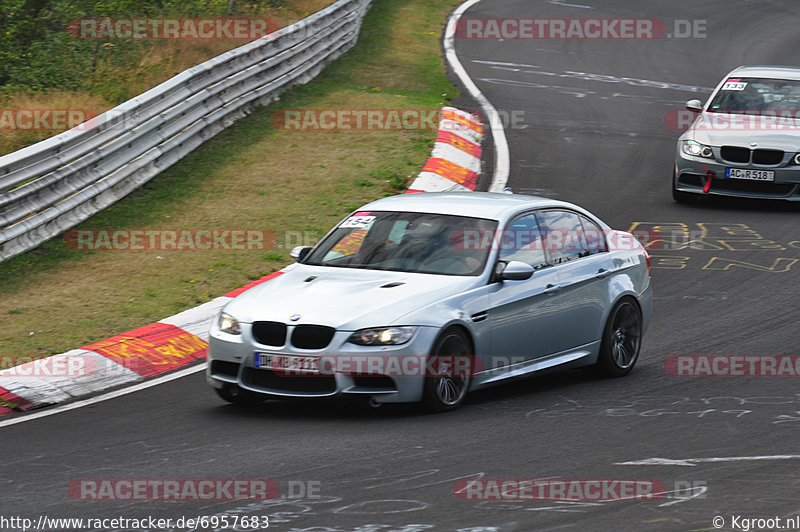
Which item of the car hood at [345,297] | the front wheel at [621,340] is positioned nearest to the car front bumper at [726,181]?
the front wheel at [621,340]

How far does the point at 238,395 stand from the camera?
26.8ft

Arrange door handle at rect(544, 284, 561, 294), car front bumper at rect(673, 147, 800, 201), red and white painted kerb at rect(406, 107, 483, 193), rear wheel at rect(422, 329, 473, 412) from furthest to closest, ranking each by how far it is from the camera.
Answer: red and white painted kerb at rect(406, 107, 483, 193) < car front bumper at rect(673, 147, 800, 201) < door handle at rect(544, 284, 561, 294) < rear wheel at rect(422, 329, 473, 412)

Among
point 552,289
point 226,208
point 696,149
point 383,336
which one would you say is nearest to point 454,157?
point 696,149

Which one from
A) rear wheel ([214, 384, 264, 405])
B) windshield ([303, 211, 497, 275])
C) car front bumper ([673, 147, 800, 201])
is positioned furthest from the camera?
car front bumper ([673, 147, 800, 201])

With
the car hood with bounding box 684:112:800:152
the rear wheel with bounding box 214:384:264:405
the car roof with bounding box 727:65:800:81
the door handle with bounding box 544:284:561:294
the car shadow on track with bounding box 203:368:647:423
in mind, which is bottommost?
the car shadow on track with bounding box 203:368:647:423

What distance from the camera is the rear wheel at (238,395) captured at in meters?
8.06

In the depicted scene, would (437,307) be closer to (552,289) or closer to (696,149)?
(552,289)

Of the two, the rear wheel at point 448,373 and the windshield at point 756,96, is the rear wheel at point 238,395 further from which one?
the windshield at point 756,96

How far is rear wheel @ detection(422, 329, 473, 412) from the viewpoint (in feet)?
25.9

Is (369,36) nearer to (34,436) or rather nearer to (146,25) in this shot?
(146,25)

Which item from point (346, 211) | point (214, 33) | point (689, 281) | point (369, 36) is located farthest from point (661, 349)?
point (369, 36)

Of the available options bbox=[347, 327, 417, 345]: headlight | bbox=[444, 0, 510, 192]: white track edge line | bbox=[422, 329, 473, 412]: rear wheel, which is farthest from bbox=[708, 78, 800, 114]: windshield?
bbox=[347, 327, 417, 345]: headlight

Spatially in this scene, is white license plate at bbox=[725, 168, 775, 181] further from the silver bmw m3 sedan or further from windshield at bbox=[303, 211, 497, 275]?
windshield at bbox=[303, 211, 497, 275]

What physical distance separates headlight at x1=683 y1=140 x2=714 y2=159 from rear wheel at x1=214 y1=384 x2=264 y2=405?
30.6 ft
